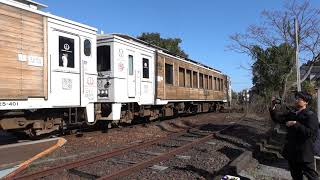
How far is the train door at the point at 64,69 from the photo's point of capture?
1099 centimetres

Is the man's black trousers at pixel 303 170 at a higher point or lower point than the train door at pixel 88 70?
lower

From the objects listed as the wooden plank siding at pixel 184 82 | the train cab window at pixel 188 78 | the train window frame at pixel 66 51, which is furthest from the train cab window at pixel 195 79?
the train window frame at pixel 66 51

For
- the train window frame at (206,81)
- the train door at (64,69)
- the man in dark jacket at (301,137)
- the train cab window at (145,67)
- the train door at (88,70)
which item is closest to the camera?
the man in dark jacket at (301,137)

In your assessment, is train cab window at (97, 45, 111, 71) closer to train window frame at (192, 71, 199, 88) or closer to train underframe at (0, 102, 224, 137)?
train underframe at (0, 102, 224, 137)

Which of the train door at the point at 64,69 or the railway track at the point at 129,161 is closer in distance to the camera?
the railway track at the point at 129,161

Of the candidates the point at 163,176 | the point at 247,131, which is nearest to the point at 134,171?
the point at 163,176

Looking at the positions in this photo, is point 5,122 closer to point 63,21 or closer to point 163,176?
point 63,21

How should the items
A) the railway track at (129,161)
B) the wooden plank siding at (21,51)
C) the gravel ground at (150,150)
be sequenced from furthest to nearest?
1. the wooden plank siding at (21,51)
2. the gravel ground at (150,150)
3. the railway track at (129,161)

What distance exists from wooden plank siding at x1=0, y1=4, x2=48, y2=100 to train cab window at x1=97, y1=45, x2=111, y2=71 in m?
3.57

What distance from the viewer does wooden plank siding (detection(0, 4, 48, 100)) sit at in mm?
9492

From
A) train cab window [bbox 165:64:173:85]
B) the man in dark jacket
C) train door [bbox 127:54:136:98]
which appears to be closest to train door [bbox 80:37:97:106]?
train door [bbox 127:54:136:98]

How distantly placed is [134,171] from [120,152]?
2.09 metres

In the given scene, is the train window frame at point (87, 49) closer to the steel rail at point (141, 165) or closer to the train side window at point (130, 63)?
the train side window at point (130, 63)

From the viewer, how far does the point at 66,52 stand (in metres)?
11.6
